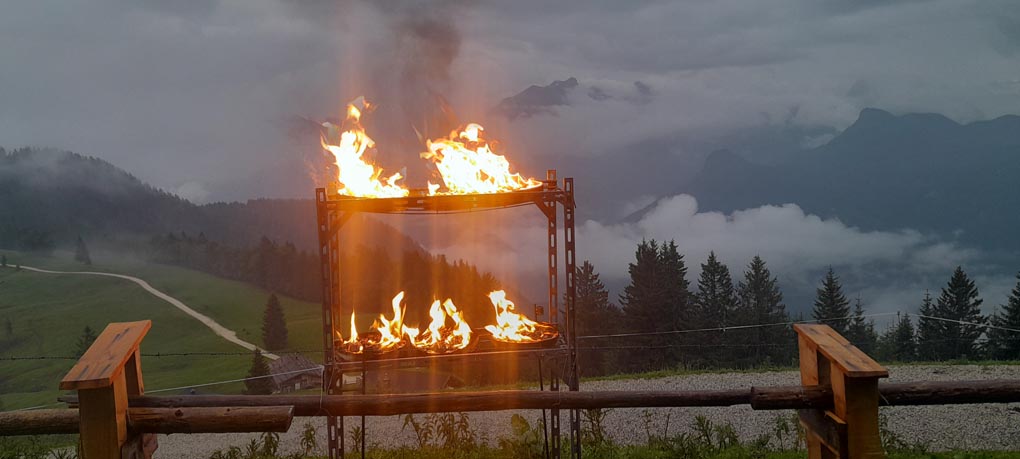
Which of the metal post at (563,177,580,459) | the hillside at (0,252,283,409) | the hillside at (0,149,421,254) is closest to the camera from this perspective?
the metal post at (563,177,580,459)

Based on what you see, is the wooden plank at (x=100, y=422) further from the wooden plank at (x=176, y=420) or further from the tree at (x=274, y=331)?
the tree at (x=274, y=331)

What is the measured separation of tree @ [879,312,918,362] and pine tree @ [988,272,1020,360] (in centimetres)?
335

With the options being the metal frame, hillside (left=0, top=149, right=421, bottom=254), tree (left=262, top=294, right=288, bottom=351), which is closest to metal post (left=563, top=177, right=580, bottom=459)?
the metal frame

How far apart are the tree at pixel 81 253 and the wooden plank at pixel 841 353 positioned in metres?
74.5

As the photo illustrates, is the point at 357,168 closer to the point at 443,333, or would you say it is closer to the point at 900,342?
the point at 443,333

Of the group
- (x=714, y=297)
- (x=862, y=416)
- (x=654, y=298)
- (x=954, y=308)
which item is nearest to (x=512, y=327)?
(x=862, y=416)

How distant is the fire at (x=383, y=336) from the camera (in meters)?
7.60

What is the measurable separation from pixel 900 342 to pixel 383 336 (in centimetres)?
4022

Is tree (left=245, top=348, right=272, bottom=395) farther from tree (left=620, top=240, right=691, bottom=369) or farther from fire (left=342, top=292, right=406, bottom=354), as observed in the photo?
fire (left=342, top=292, right=406, bottom=354)

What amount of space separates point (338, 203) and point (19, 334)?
5385cm

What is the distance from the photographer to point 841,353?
4.20 m

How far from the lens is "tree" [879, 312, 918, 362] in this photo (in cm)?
3547

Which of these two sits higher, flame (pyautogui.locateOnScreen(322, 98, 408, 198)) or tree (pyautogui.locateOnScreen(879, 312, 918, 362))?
flame (pyautogui.locateOnScreen(322, 98, 408, 198))

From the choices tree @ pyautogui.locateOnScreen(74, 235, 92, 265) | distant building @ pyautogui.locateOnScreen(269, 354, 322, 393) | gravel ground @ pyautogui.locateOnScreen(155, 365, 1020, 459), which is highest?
tree @ pyautogui.locateOnScreen(74, 235, 92, 265)
